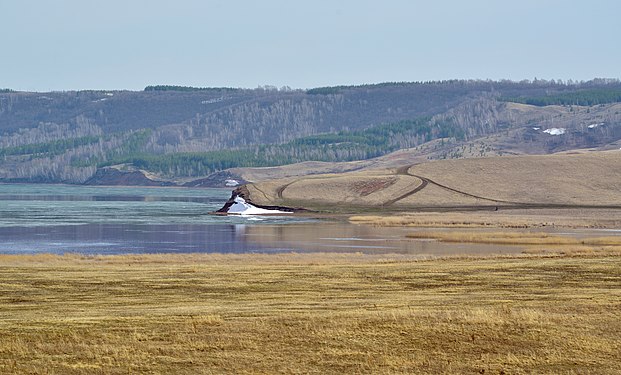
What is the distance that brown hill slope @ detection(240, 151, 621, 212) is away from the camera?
149750 millimetres

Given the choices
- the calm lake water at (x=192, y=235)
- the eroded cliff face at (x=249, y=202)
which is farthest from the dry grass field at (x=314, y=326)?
the eroded cliff face at (x=249, y=202)

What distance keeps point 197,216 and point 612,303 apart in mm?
101026

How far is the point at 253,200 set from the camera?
15288 cm

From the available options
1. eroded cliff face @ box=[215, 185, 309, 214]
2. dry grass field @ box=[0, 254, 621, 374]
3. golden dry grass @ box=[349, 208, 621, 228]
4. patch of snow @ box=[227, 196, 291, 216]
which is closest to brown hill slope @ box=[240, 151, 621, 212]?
eroded cliff face @ box=[215, 185, 309, 214]

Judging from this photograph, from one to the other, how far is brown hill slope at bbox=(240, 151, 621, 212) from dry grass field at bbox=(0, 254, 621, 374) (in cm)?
10504

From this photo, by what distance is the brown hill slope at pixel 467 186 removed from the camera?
14975 centimetres

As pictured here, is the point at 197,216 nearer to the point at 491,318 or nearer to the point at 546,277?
the point at 546,277

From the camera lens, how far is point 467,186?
160375 mm

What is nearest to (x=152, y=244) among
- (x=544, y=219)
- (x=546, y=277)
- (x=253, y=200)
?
(x=546, y=277)

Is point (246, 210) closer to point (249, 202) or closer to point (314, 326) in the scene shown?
point (249, 202)

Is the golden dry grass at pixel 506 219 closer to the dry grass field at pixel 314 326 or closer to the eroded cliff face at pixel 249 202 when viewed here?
the eroded cliff face at pixel 249 202

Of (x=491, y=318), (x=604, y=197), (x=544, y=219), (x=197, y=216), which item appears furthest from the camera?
(x=604, y=197)

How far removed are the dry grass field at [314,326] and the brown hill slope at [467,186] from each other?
4135 inches

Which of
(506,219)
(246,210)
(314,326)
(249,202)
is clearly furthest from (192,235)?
(314,326)
